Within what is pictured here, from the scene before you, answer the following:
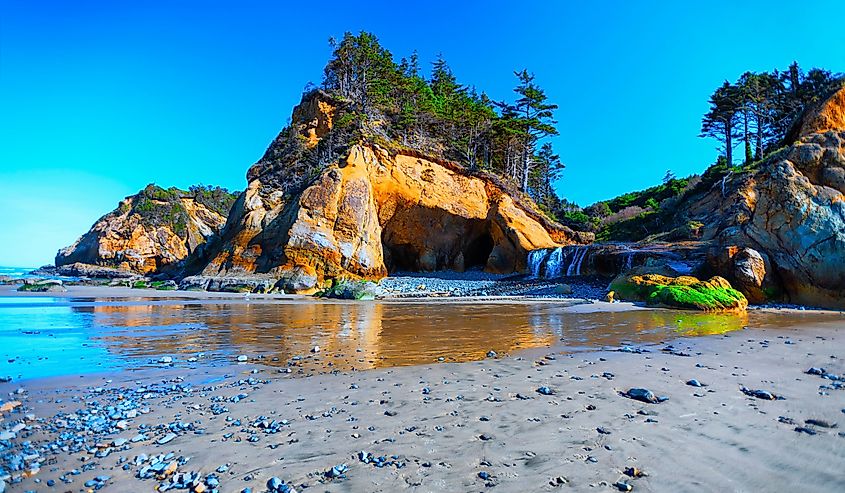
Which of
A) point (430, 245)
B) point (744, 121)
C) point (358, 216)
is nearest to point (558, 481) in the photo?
point (358, 216)

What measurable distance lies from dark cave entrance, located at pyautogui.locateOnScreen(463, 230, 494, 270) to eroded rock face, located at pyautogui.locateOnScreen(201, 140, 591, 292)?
8 centimetres

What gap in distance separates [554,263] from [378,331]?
64.0ft

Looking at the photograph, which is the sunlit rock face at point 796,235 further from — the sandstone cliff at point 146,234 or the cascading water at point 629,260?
the sandstone cliff at point 146,234

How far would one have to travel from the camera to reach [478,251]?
3778 centimetres

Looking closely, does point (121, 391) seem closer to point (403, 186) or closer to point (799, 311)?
point (799, 311)

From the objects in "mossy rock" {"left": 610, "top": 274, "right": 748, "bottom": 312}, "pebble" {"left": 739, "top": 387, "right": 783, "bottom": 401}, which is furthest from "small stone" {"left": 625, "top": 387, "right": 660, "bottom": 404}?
"mossy rock" {"left": 610, "top": 274, "right": 748, "bottom": 312}

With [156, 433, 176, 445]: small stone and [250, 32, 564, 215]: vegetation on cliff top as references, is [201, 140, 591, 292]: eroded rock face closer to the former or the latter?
[250, 32, 564, 215]: vegetation on cliff top

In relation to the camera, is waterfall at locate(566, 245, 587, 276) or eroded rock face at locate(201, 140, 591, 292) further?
waterfall at locate(566, 245, 587, 276)

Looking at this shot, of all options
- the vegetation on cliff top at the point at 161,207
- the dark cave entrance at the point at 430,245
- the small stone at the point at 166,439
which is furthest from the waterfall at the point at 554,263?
the vegetation on cliff top at the point at 161,207

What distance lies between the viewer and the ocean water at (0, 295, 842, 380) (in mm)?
6504

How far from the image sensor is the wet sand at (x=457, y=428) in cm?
270

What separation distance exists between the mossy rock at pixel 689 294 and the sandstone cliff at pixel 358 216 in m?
14.9

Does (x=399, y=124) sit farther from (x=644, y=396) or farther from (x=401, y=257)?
(x=644, y=396)

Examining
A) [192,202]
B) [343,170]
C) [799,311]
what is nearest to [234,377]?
[799,311]
